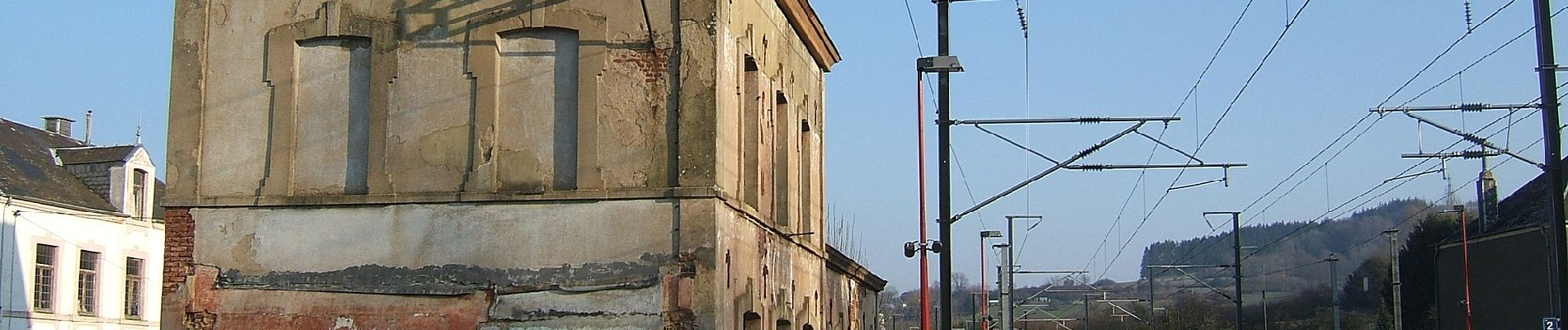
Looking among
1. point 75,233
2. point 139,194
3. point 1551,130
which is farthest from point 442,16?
point 139,194

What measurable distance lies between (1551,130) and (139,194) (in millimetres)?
30407

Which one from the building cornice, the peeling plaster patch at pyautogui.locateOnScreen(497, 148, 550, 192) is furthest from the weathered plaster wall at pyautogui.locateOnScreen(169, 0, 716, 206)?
the building cornice

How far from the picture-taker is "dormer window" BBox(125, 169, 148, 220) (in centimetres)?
3544

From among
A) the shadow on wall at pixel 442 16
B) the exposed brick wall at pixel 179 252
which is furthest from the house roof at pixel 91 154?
the shadow on wall at pixel 442 16

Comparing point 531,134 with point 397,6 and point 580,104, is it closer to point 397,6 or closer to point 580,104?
point 580,104

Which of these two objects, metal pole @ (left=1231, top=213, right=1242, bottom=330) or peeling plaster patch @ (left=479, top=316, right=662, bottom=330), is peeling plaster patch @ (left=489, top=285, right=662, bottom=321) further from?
metal pole @ (left=1231, top=213, right=1242, bottom=330)

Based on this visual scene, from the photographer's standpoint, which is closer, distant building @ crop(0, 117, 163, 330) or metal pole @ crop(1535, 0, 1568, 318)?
metal pole @ crop(1535, 0, 1568, 318)

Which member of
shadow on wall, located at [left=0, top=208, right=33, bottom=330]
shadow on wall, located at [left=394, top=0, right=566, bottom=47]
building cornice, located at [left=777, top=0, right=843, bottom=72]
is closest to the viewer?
shadow on wall, located at [left=394, top=0, right=566, bottom=47]

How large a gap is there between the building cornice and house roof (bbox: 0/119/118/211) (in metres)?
17.0

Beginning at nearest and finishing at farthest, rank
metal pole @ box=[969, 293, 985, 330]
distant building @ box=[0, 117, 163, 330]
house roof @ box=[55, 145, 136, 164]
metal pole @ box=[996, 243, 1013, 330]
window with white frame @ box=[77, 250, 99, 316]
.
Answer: distant building @ box=[0, 117, 163, 330] < window with white frame @ box=[77, 250, 99, 316] < house roof @ box=[55, 145, 136, 164] < metal pole @ box=[996, 243, 1013, 330] < metal pole @ box=[969, 293, 985, 330]

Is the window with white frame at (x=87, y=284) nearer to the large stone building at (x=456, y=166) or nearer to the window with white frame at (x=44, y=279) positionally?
the window with white frame at (x=44, y=279)

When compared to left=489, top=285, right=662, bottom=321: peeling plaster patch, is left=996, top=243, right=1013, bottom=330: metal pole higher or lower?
higher

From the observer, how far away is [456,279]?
53.9 feet

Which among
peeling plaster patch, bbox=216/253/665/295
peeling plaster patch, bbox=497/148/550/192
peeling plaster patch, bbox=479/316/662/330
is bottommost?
peeling plaster patch, bbox=479/316/662/330
